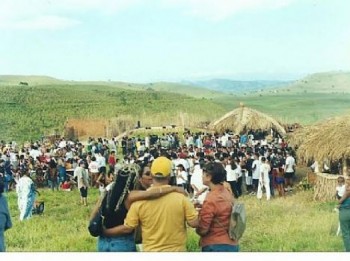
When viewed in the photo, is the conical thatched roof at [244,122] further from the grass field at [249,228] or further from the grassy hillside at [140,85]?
the grass field at [249,228]

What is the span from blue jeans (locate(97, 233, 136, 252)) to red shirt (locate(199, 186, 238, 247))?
472 mm

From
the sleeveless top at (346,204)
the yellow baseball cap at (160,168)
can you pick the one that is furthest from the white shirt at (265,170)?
the yellow baseball cap at (160,168)

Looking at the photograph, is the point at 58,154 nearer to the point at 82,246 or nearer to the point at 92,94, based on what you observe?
the point at 92,94

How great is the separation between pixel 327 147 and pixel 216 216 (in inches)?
242

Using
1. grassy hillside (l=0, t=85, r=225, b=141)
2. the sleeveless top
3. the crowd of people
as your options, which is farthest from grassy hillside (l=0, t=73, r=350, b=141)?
the sleeveless top

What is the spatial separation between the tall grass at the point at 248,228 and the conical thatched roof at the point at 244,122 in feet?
8.01

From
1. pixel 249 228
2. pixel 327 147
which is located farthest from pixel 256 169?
pixel 249 228

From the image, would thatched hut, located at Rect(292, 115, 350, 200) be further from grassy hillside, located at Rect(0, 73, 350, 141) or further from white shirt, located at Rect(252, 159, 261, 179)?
white shirt, located at Rect(252, 159, 261, 179)

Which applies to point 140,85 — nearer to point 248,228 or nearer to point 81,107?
point 81,107

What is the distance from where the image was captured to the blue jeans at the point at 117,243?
4488 millimetres
